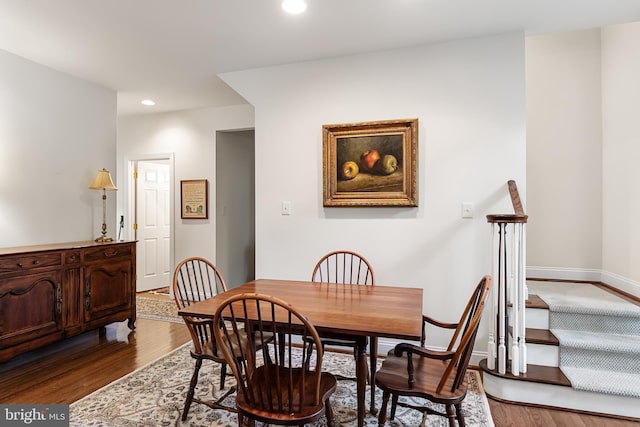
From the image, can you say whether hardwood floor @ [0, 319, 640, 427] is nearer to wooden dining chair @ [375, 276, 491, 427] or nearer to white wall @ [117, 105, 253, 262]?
wooden dining chair @ [375, 276, 491, 427]

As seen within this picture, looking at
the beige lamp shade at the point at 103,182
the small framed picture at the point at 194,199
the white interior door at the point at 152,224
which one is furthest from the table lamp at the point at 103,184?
the white interior door at the point at 152,224

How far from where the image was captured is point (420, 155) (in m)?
2.97

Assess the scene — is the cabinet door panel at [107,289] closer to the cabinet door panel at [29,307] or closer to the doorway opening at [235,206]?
the cabinet door panel at [29,307]

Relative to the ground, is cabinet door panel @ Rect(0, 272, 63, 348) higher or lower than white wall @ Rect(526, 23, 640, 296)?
lower

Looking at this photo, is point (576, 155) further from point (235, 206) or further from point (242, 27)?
point (235, 206)

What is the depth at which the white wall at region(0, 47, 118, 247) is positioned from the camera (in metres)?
3.11

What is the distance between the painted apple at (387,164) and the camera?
3.00 meters

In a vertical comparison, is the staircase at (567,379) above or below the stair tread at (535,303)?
below

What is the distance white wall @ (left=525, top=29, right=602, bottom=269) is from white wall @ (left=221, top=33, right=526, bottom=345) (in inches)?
43.0

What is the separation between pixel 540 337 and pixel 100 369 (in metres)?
3.26

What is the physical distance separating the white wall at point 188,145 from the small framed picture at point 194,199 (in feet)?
0.20

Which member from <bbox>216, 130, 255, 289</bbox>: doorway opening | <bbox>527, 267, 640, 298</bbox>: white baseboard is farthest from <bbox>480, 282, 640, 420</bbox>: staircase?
<bbox>216, 130, 255, 289</bbox>: doorway opening

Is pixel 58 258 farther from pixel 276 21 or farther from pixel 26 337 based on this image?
pixel 276 21

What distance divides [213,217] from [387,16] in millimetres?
3324
